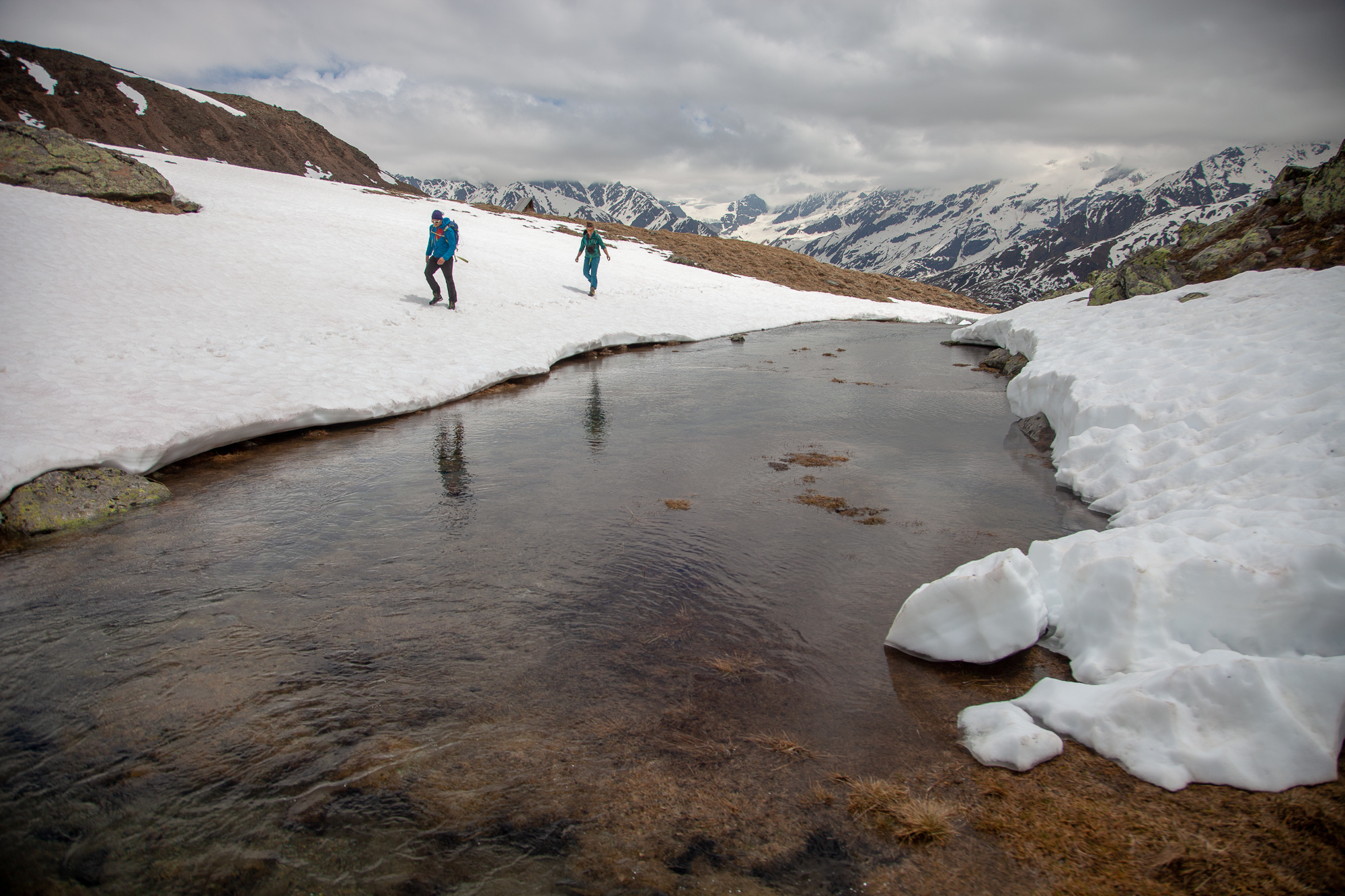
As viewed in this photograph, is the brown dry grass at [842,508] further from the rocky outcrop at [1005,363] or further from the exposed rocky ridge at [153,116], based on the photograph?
the exposed rocky ridge at [153,116]

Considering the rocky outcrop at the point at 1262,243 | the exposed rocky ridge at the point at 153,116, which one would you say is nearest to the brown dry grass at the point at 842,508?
the rocky outcrop at the point at 1262,243

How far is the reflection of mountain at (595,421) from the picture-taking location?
11820 millimetres

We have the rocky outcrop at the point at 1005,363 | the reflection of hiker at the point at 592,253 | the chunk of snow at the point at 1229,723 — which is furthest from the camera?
the reflection of hiker at the point at 592,253

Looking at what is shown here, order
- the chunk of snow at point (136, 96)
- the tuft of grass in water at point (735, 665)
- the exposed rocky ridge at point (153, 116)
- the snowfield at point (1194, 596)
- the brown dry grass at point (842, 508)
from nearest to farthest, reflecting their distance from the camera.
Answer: the snowfield at point (1194, 596) < the tuft of grass in water at point (735, 665) < the brown dry grass at point (842, 508) < the exposed rocky ridge at point (153, 116) < the chunk of snow at point (136, 96)

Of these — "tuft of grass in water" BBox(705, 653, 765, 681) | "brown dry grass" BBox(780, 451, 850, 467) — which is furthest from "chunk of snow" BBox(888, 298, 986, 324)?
"tuft of grass in water" BBox(705, 653, 765, 681)

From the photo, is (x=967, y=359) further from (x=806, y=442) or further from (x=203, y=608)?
(x=203, y=608)

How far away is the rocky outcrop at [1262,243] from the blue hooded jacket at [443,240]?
20.5 m

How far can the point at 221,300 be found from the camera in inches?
640

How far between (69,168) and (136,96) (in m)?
97.6

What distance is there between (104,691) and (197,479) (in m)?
5.63

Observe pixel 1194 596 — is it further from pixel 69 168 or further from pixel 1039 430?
pixel 69 168

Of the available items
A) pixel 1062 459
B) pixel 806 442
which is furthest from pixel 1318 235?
pixel 806 442

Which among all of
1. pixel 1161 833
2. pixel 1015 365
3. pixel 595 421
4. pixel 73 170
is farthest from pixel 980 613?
pixel 73 170

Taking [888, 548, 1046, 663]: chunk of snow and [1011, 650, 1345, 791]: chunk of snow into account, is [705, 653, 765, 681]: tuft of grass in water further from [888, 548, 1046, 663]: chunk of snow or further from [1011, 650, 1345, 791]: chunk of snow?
[1011, 650, 1345, 791]: chunk of snow
